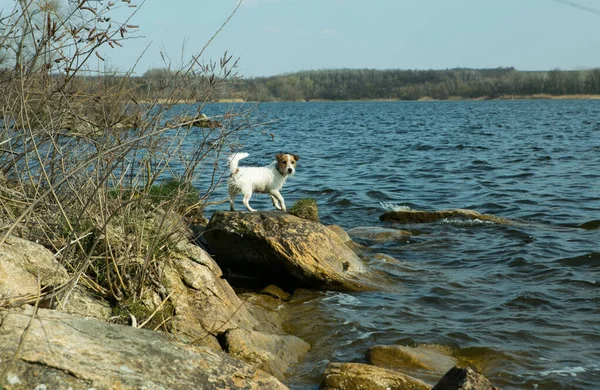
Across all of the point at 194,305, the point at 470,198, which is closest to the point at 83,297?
the point at 194,305

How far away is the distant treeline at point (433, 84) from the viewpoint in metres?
129

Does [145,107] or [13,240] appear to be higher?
[145,107]

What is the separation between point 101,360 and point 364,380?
2534 millimetres

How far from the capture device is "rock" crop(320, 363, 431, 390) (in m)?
5.23

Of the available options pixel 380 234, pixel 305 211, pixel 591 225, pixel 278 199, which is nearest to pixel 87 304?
pixel 305 211

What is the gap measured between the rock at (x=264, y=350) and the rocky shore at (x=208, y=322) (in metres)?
0.01

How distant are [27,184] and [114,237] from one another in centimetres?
118

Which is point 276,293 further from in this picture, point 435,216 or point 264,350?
point 435,216

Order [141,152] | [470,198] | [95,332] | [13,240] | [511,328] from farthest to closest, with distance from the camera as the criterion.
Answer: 1. [470,198]
2. [511,328]
3. [141,152]
4. [13,240]
5. [95,332]

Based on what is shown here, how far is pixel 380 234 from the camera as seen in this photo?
38.9ft

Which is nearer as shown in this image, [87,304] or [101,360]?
[101,360]

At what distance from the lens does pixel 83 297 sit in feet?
16.8

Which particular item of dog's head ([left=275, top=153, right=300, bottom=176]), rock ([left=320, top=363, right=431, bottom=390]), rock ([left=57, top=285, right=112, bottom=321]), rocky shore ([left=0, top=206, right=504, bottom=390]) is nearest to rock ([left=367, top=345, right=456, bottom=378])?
rocky shore ([left=0, top=206, right=504, bottom=390])

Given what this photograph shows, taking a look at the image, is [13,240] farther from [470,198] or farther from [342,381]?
[470,198]
